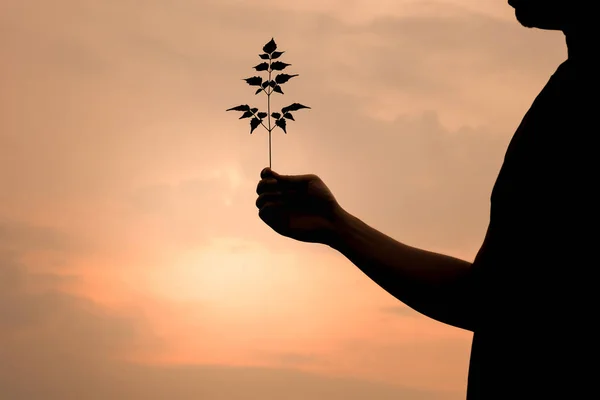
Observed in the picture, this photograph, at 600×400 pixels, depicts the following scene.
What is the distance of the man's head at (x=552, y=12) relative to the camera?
4.53m

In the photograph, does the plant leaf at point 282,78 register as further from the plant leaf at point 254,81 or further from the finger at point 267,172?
the finger at point 267,172

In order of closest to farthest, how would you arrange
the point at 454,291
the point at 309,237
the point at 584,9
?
the point at 584,9 → the point at 454,291 → the point at 309,237

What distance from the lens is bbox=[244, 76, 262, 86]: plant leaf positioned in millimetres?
6879

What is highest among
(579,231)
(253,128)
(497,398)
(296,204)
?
(253,128)

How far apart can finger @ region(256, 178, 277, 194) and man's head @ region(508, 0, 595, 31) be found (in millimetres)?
2141

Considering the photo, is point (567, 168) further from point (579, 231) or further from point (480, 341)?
point (480, 341)

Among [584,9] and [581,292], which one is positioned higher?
[584,9]

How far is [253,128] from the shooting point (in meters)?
6.75

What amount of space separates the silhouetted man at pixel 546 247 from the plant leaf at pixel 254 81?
2.66 m

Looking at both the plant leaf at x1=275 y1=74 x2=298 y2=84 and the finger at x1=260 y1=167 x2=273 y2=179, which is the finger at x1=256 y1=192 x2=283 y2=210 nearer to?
the finger at x1=260 y1=167 x2=273 y2=179

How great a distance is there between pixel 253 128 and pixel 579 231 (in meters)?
3.11

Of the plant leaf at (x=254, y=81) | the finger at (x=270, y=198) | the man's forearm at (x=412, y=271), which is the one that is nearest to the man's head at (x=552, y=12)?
the man's forearm at (x=412, y=271)

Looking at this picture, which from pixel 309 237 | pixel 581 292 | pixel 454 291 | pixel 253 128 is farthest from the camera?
pixel 253 128

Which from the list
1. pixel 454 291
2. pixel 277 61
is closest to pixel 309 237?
pixel 454 291
